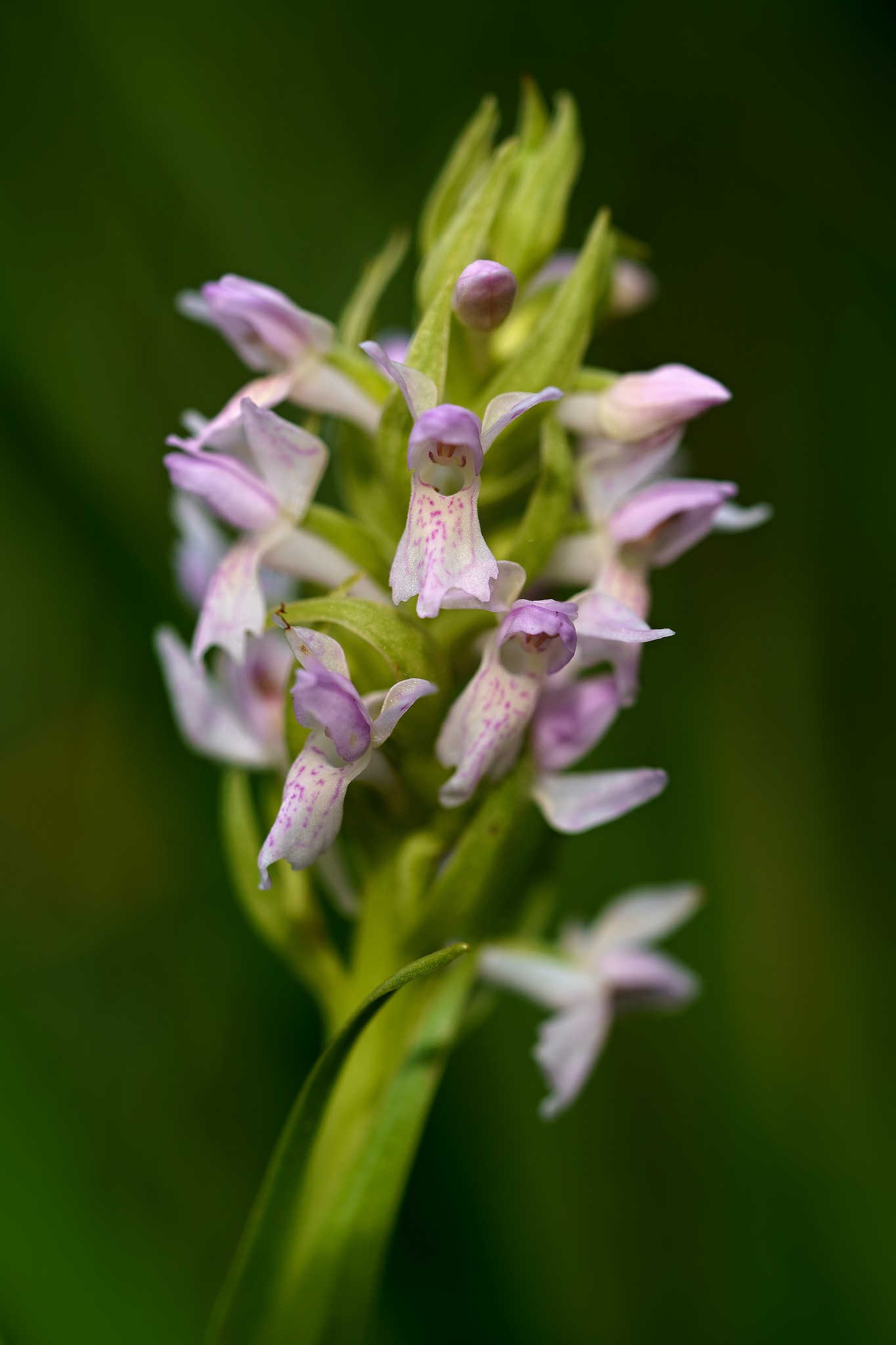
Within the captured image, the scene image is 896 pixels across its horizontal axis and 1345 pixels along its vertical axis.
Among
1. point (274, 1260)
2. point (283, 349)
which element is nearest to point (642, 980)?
point (274, 1260)

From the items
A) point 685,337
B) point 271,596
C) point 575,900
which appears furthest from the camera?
point 685,337

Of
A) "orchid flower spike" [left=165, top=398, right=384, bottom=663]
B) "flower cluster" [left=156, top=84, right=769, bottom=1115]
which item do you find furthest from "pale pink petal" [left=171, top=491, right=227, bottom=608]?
"orchid flower spike" [left=165, top=398, right=384, bottom=663]

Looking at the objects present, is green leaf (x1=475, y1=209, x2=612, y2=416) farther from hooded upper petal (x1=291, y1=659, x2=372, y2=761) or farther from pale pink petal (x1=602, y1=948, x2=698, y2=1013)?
pale pink petal (x1=602, y1=948, x2=698, y2=1013)

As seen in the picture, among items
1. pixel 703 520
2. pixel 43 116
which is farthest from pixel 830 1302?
pixel 43 116

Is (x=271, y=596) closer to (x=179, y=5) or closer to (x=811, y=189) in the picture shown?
(x=179, y=5)

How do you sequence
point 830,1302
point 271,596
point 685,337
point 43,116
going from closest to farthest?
point 271,596
point 830,1302
point 43,116
point 685,337

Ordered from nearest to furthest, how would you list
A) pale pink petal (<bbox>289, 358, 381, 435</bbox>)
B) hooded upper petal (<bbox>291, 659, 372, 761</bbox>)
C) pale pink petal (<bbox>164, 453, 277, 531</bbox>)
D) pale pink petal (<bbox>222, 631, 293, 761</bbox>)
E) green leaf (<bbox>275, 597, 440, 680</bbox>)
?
hooded upper petal (<bbox>291, 659, 372, 761</bbox>) < green leaf (<bbox>275, 597, 440, 680</bbox>) < pale pink petal (<bbox>164, 453, 277, 531</bbox>) < pale pink petal (<bbox>289, 358, 381, 435</bbox>) < pale pink petal (<bbox>222, 631, 293, 761</bbox>)
